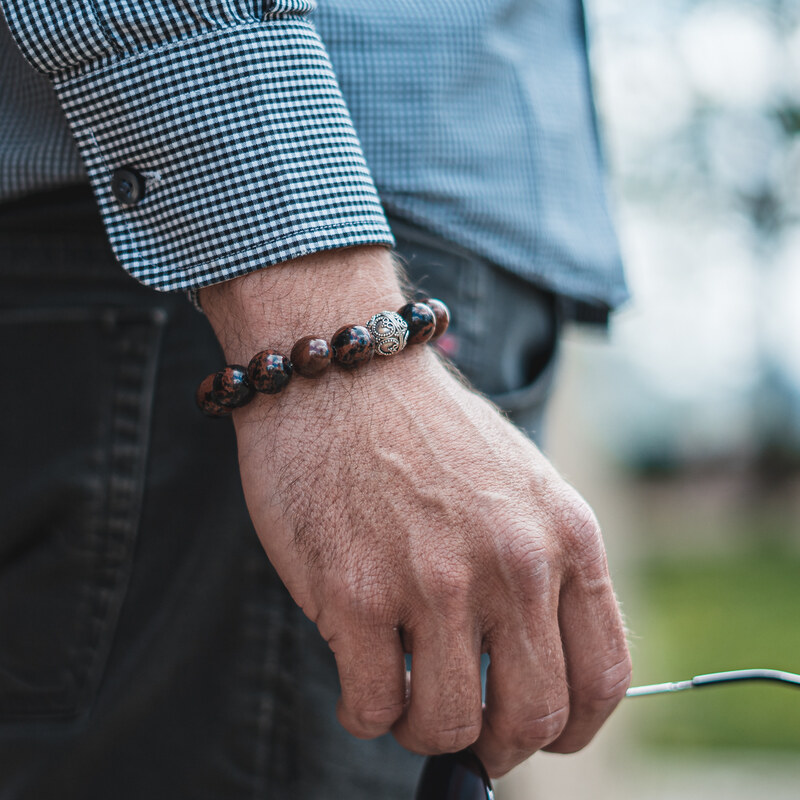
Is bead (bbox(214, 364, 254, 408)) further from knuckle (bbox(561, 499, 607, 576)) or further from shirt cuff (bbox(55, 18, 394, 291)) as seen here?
knuckle (bbox(561, 499, 607, 576))

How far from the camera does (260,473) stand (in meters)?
0.71

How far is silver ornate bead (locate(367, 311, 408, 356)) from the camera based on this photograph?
0.71m

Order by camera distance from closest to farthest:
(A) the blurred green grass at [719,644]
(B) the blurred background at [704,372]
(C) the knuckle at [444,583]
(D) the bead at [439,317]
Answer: (C) the knuckle at [444,583] < (D) the bead at [439,317] < (B) the blurred background at [704,372] < (A) the blurred green grass at [719,644]

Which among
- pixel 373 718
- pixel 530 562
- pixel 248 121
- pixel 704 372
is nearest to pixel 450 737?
pixel 373 718

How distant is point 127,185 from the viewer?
2.43 ft

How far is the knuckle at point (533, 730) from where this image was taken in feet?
2.29

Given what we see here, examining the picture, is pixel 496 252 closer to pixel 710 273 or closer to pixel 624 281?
pixel 624 281

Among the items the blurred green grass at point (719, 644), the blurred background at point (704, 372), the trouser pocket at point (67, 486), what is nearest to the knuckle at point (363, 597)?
the trouser pocket at point (67, 486)

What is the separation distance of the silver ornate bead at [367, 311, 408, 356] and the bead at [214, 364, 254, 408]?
5.1 inches

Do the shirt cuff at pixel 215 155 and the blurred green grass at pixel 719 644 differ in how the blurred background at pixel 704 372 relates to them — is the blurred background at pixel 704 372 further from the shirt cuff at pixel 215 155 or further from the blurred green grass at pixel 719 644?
the shirt cuff at pixel 215 155

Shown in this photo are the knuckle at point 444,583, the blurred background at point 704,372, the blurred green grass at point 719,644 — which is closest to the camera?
the knuckle at point 444,583

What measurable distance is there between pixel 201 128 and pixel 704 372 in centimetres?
1468

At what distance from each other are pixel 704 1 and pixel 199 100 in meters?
8.78

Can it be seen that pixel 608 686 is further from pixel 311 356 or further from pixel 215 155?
pixel 215 155
